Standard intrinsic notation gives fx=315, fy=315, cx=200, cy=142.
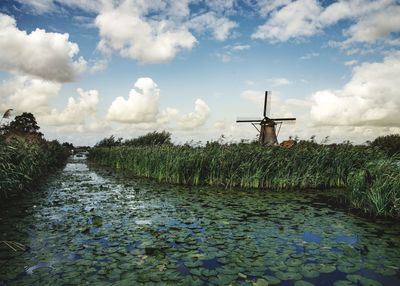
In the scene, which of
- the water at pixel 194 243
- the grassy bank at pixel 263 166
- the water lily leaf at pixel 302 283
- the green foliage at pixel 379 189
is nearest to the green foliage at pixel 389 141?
the grassy bank at pixel 263 166

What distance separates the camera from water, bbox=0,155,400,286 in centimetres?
364

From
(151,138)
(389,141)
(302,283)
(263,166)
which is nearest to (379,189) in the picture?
(302,283)

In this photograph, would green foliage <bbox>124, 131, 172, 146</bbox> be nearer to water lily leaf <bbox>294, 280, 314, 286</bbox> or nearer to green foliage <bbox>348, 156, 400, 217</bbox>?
green foliage <bbox>348, 156, 400, 217</bbox>

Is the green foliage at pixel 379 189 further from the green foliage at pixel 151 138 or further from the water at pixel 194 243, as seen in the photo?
the green foliage at pixel 151 138

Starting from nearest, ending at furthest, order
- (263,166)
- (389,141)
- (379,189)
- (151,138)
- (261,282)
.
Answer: (261,282)
(379,189)
(263,166)
(151,138)
(389,141)

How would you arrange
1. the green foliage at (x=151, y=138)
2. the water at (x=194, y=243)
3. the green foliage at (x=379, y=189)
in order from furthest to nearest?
the green foliage at (x=151, y=138) < the green foliage at (x=379, y=189) < the water at (x=194, y=243)

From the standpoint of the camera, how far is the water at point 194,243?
364 centimetres

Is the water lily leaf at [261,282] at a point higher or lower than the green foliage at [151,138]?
lower

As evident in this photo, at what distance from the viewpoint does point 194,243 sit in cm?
488

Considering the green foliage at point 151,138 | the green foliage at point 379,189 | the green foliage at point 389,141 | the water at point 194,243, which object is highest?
the green foliage at point 389,141

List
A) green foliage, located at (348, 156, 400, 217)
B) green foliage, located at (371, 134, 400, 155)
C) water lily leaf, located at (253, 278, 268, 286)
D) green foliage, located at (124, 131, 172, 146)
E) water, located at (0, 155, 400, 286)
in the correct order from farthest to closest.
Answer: green foliage, located at (371, 134, 400, 155), green foliage, located at (124, 131, 172, 146), green foliage, located at (348, 156, 400, 217), water, located at (0, 155, 400, 286), water lily leaf, located at (253, 278, 268, 286)

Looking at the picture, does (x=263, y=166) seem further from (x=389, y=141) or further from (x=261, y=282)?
(x=389, y=141)

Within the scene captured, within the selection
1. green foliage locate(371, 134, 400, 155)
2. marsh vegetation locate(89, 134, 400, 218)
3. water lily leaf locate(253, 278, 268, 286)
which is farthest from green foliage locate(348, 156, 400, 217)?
green foliage locate(371, 134, 400, 155)

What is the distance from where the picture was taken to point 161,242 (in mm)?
4926
